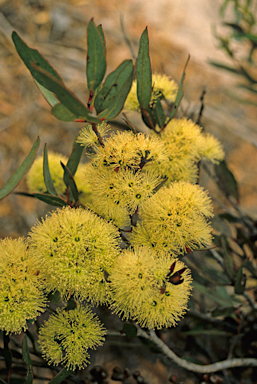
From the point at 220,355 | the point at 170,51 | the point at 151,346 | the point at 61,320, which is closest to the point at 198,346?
the point at 220,355

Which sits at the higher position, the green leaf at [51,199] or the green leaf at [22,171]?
the green leaf at [22,171]

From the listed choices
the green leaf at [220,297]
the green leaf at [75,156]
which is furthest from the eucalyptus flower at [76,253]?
the green leaf at [220,297]

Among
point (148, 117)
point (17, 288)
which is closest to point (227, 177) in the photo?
point (148, 117)

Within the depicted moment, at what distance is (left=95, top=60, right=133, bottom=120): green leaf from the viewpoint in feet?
1.31

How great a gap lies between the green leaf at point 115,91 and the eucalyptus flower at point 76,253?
0.55ft

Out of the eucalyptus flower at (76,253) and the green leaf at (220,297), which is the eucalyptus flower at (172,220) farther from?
the green leaf at (220,297)

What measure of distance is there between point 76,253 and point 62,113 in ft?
0.67

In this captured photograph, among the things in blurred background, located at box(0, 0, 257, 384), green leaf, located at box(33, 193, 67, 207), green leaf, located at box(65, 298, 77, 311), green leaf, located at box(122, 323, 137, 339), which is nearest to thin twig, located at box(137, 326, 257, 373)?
green leaf, located at box(122, 323, 137, 339)

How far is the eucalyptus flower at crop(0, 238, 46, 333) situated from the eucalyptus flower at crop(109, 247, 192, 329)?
0.43 ft

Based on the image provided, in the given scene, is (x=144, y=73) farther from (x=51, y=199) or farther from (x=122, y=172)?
(x=51, y=199)

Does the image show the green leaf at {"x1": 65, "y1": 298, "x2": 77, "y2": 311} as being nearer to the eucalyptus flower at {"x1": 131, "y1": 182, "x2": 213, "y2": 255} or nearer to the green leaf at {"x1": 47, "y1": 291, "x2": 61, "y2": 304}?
the green leaf at {"x1": 47, "y1": 291, "x2": 61, "y2": 304}

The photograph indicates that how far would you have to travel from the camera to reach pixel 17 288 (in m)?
0.47

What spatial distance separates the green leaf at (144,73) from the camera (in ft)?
1.48

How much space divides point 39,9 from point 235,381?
198 centimetres
